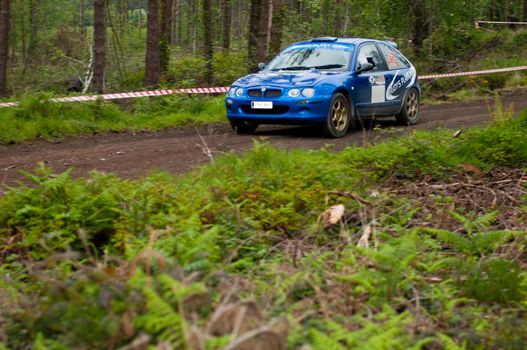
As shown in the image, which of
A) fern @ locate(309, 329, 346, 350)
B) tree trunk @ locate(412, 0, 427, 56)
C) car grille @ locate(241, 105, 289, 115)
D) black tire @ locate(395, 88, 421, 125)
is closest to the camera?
fern @ locate(309, 329, 346, 350)

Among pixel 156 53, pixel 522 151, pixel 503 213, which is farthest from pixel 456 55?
pixel 503 213

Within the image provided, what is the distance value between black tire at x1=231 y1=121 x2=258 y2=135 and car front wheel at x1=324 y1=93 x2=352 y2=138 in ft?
4.86

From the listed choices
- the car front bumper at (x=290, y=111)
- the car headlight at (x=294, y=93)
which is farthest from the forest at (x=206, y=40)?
the car headlight at (x=294, y=93)

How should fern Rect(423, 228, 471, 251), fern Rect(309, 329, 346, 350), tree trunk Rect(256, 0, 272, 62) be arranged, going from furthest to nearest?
tree trunk Rect(256, 0, 272, 62)
fern Rect(423, 228, 471, 251)
fern Rect(309, 329, 346, 350)

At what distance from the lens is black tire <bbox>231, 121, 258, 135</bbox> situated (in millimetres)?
12418

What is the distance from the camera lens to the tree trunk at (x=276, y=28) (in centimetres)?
2025

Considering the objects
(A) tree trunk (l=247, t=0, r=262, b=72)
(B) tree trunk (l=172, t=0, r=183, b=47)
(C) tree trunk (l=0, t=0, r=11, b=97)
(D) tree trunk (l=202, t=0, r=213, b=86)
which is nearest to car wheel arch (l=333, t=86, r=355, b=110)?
(A) tree trunk (l=247, t=0, r=262, b=72)

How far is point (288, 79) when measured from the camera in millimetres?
A: 11805

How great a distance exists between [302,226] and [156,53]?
12.6 m

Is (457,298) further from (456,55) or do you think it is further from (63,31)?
(63,31)

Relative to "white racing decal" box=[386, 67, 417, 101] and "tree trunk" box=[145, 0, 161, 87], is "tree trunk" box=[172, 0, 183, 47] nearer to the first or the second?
"tree trunk" box=[145, 0, 161, 87]

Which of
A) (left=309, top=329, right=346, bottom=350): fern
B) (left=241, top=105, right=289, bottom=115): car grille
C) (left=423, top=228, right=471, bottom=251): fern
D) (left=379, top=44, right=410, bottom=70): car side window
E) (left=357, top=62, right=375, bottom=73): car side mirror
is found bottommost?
(left=423, top=228, right=471, bottom=251): fern

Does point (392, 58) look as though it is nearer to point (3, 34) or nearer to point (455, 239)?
point (455, 239)

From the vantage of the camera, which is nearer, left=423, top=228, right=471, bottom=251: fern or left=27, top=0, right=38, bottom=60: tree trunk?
left=423, top=228, right=471, bottom=251: fern
